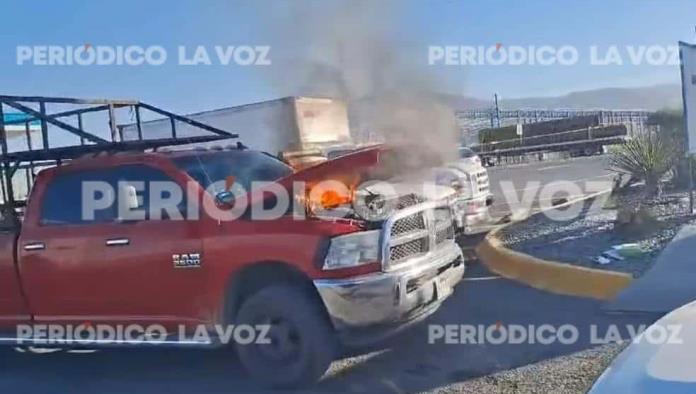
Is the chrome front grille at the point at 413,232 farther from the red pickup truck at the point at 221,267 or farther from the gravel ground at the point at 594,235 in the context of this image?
the gravel ground at the point at 594,235

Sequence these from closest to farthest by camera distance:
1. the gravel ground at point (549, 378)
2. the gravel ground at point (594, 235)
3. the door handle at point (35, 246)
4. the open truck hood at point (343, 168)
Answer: the gravel ground at point (549, 378) < the open truck hood at point (343, 168) < the door handle at point (35, 246) < the gravel ground at point (594, 235)

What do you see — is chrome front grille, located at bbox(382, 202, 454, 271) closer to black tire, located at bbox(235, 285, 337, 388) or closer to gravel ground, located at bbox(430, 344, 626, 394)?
black tire, located at bbox(235, 285, 337, 388)

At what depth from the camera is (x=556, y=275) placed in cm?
701

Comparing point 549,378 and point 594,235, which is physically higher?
point 594,235

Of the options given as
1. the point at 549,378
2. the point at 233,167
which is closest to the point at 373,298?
the point at 549,378

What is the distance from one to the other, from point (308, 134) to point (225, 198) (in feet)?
27.0

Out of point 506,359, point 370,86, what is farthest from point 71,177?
point 506,359

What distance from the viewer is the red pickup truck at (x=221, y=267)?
457 cm

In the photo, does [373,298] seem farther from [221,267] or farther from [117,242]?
[117,242]

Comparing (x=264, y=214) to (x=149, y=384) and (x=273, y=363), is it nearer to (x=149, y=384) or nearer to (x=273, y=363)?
(x=273, y=363)

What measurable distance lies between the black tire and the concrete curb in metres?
3.07

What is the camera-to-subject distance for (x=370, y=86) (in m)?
6.96

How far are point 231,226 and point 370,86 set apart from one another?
106 inches

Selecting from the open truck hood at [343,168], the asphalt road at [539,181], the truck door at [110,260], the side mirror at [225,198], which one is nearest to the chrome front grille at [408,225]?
the open truck hood at [343,168]
